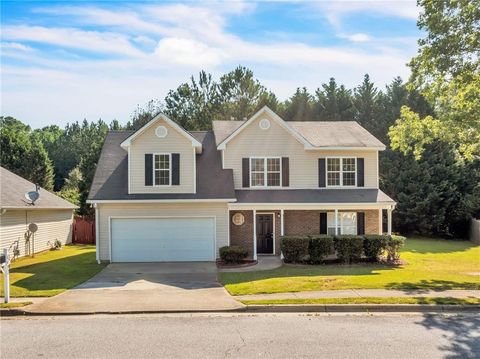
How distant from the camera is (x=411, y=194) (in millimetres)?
36125

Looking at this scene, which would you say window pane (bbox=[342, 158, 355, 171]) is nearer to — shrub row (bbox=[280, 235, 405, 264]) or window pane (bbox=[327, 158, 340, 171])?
window pane (bbox=[327, 158, 340, 171])

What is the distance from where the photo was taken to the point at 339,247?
2078 cm

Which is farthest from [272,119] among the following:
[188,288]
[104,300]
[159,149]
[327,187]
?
[104,300]

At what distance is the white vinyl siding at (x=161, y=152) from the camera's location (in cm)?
2220

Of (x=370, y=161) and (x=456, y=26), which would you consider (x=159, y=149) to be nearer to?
(x=370, y=161)

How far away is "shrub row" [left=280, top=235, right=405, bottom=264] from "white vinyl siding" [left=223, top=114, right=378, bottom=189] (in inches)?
151

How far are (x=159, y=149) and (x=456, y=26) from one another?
13852 mm

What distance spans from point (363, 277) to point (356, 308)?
16.5 ft

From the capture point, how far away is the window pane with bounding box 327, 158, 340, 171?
23.9m

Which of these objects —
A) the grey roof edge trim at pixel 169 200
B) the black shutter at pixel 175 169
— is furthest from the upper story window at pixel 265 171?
the black shutter at pixel 175 169

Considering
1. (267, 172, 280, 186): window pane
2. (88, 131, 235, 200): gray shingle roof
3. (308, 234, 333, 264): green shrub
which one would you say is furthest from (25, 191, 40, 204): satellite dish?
(308, 234, 333, 264): green shrub

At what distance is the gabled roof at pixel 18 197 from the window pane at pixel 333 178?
15452mm

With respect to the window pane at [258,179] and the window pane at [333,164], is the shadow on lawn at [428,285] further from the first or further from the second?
the window pane at [258,179]

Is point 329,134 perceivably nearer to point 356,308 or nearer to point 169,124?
point 169,124
